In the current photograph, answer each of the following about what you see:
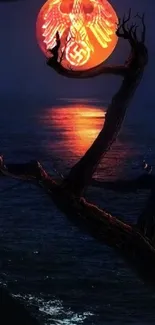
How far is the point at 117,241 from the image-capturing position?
114 inches

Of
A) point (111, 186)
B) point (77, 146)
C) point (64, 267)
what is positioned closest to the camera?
point (111, 186)

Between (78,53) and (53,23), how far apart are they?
0.53 feet

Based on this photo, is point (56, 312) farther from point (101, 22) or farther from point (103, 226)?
point (101, 22)

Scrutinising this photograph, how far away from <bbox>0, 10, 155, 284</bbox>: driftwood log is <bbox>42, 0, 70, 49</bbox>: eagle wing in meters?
0.23

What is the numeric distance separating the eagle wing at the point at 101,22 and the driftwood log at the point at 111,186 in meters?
0.09

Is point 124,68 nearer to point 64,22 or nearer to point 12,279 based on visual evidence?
point 64,22

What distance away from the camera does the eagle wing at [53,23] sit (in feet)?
8.02

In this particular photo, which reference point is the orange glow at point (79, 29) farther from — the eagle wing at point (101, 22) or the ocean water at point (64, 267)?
the ocean water at point (64, 267)

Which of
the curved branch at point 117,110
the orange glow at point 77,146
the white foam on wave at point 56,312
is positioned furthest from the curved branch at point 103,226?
the orange glow at point 77,146

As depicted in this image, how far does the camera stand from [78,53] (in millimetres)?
2490

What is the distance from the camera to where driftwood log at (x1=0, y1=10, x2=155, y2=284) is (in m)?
2.71

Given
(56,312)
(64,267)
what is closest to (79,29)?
(56,312)

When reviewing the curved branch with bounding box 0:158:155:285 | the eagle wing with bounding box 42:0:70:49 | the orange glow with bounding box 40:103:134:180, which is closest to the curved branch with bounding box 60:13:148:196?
the curved branch with bounding box 0:158:155:285

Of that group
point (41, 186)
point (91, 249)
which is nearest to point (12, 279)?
point (91, 249)
